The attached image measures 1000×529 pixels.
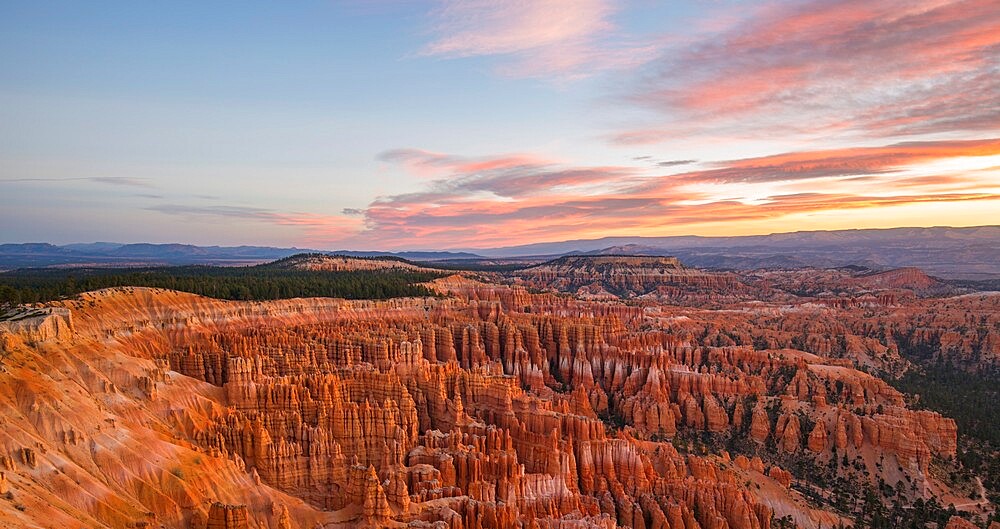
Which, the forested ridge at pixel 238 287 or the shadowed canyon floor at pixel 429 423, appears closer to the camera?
the shadowed canyon floor at pixel 429 423

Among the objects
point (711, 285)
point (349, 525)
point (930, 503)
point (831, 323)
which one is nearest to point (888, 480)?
point (930, 503)

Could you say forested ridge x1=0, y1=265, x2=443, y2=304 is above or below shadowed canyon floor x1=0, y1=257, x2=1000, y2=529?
above

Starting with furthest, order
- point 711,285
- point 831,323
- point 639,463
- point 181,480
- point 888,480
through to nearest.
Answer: point 711,285
point 831,323
point 888,480
point 639,463
point 181,480

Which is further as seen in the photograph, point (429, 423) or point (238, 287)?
point (238, 287)

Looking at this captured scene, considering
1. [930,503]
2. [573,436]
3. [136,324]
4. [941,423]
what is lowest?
[930,503]

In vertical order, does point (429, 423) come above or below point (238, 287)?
below

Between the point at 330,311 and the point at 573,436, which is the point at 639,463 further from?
the point at 330,311

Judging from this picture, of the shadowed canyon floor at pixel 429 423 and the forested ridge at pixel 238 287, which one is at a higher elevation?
the forested ridge at pixel 238 287

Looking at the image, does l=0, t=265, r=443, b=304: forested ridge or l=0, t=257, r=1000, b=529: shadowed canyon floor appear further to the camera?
l=0, t=265, r=443, b=304: forested ridge
